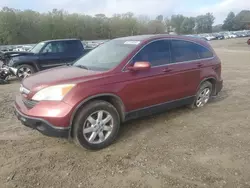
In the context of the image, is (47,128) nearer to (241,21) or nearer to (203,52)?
(203,52)

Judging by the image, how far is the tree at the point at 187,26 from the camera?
94.5m

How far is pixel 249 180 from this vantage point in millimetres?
2822

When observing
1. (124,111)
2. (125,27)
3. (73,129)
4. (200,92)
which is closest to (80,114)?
(73,129)

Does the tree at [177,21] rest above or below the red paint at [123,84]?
above

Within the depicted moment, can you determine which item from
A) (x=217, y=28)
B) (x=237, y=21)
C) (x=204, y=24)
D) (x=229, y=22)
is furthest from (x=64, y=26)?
(x=217, y=28)

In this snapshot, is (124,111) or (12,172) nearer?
(12,172)

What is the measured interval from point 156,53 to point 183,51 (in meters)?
0.80

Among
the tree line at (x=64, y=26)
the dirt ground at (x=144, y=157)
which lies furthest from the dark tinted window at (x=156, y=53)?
the tree line at (x=64, y=26)

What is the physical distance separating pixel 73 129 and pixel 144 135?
1343 mm

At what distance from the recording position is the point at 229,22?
105375 mm

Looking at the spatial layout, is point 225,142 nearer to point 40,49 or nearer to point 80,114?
point 80,114

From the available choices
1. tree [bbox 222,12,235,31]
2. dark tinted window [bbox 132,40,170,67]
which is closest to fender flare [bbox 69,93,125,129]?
dark tinted window [bbox 132,40,170,67]

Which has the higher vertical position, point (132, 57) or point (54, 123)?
point (132, 57)

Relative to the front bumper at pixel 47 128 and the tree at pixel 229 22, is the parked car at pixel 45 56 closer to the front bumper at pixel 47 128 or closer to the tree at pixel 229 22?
the front bumper at pixel 47 128
